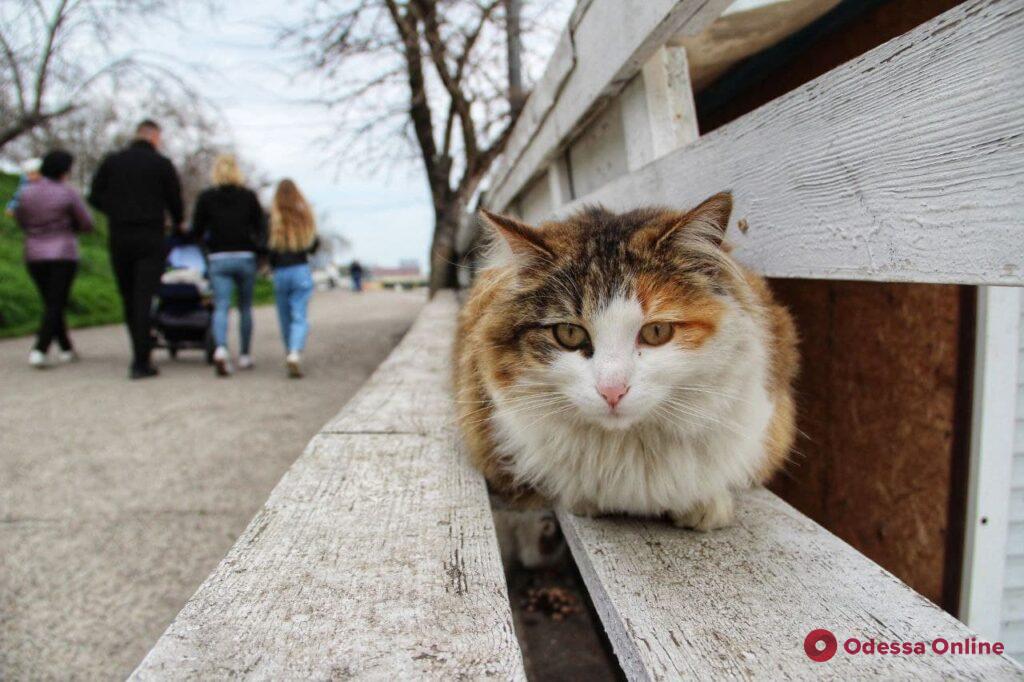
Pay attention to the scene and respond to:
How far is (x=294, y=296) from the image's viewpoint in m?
6.19

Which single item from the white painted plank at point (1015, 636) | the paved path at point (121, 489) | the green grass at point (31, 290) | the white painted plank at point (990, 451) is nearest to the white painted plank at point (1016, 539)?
the white painted plank at point (990, 451)

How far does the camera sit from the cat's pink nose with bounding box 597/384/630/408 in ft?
3.93

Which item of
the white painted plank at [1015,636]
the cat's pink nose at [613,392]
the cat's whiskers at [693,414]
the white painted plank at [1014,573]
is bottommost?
the white painted plank at [1015,636]

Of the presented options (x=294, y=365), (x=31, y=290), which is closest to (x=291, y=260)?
(x=294, y=365)

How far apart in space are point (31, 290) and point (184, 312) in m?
5.16

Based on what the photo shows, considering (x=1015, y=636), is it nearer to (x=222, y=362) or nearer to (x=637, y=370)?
(x=637, y=370)

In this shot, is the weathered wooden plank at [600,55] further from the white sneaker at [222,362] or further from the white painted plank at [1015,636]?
the white sneaker at [222,362]

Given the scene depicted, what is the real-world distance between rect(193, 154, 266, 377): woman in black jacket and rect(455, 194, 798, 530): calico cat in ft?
17.2

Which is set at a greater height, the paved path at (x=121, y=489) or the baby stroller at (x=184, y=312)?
the baby stroller at (x=184, y=312)

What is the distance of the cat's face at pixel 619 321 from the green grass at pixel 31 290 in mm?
10151

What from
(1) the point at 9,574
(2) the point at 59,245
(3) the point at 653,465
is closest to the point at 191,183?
(2) the point at 59,245

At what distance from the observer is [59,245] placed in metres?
6.21

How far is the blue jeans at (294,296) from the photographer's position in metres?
6.14

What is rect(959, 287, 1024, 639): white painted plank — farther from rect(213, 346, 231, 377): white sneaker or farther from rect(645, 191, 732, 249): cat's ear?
rect(213, 346, 231, 377): white sneaker
